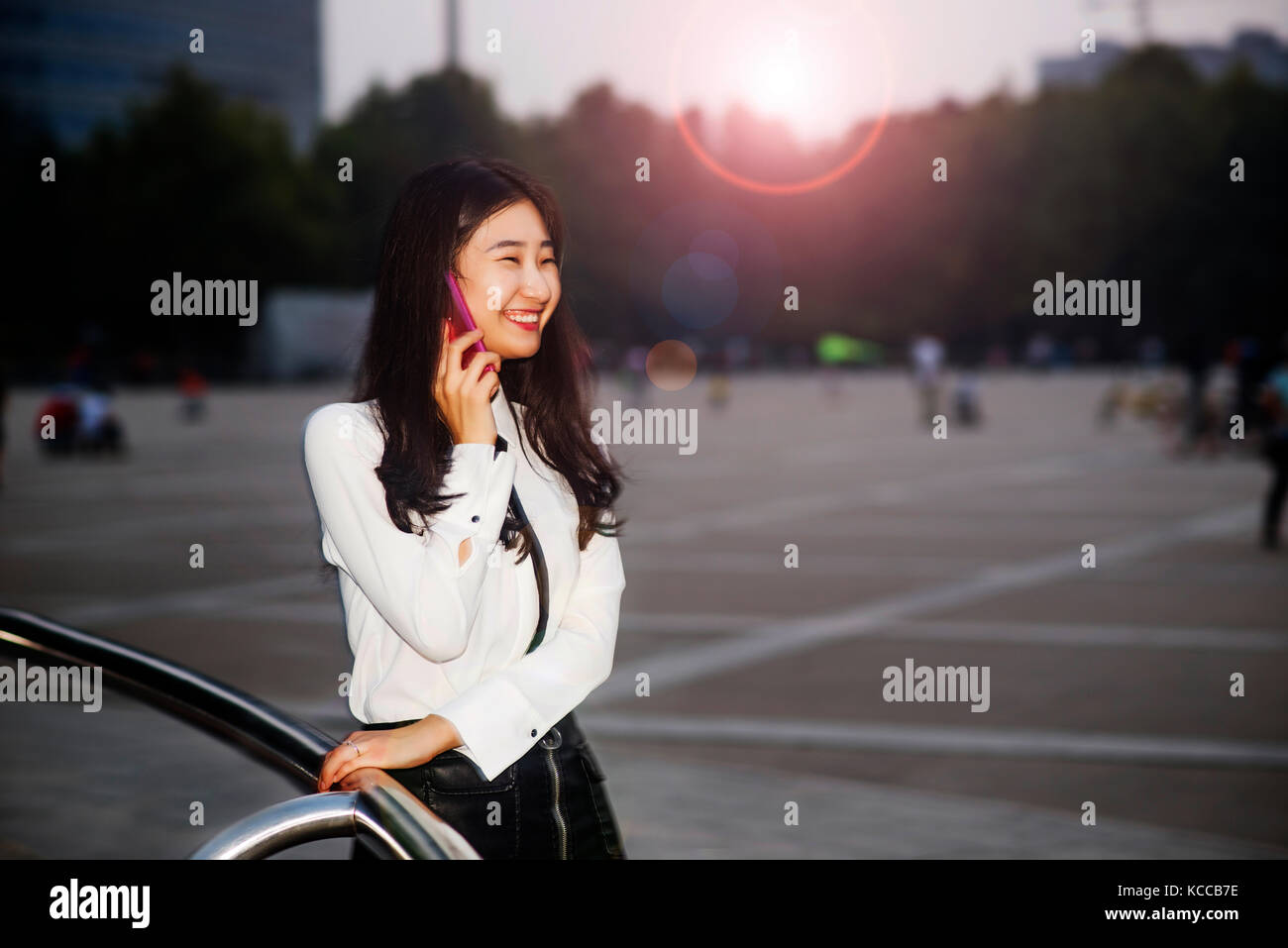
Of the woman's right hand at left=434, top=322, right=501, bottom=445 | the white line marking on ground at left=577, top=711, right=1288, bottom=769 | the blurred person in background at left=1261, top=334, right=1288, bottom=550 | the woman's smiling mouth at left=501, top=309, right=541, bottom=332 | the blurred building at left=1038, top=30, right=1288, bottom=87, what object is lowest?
the white line marking on ground at left=577, top=711, right=1288, bottom=769

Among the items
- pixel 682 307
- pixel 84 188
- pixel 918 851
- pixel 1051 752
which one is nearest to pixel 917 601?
pixel 1051 752

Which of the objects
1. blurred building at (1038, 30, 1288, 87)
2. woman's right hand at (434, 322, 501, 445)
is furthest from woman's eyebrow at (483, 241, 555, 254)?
blurred building at (1038, 30, 1288, 87)

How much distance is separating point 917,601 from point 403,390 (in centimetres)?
912

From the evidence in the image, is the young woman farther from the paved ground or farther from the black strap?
the paved ground

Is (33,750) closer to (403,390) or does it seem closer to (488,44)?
(488,44)

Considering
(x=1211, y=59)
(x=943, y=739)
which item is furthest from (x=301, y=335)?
(x=1211, y=59)

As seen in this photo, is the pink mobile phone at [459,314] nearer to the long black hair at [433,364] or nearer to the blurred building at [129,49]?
the long black hair at [433,364]

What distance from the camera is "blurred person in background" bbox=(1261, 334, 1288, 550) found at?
43.8 feet

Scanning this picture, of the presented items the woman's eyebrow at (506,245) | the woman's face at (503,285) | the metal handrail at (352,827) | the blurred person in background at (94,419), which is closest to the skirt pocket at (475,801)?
the metal handrail at (352,827)

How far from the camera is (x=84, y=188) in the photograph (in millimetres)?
73375

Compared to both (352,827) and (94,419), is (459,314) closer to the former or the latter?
(352,827)

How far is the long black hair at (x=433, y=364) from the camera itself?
2.09m

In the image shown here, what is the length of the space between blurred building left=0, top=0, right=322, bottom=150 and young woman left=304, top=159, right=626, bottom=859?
115097mm
